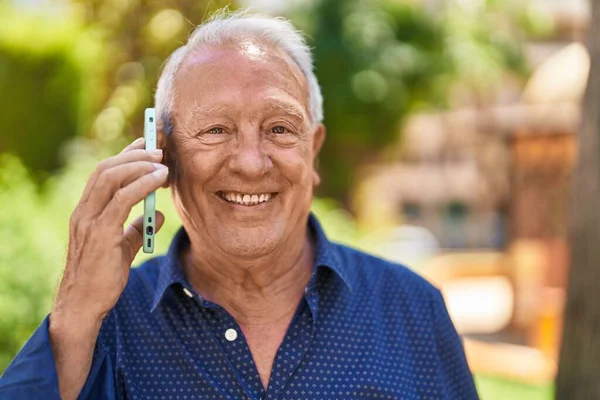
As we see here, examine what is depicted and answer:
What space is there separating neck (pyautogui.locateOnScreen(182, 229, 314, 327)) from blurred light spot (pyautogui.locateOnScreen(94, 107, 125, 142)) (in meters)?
7.86

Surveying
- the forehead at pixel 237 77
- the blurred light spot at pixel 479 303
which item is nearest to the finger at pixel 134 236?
the forehead at pixel 237 77

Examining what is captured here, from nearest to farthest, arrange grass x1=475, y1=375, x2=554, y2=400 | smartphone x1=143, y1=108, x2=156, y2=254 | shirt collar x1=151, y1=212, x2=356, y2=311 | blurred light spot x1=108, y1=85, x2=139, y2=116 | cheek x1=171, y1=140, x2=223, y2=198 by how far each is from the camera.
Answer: smartphone x1=143, y1=108, x2=156, y2=254 < cheek x1=171, y1=140, x2=223, y2=198 < shirt collar x1=151, y1=212, x2=356, y2=311 < grass x1=475, y1=375, x2=554, y2=400 < blurred light spot x1=108, y1=85, x2=139, y2=116

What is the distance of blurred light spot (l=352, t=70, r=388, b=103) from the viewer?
12148mm

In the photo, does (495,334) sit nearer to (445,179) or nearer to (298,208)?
(298,208)

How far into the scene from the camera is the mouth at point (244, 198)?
2201 millimetres

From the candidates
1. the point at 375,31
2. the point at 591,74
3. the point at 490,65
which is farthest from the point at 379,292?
the point at 490,65

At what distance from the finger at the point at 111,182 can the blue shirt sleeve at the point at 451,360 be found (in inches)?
40.1

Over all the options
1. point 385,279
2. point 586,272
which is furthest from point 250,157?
point 586,272

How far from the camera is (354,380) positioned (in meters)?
2.21

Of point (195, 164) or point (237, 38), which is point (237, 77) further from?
point (195, 164)

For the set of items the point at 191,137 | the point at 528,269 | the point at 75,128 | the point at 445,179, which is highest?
the point at 445,179

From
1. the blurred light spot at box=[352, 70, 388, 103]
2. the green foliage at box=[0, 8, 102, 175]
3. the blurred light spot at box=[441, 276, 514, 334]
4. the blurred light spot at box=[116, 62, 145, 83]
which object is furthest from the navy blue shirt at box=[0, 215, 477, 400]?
the blurred light spot at box=[352, 70, 388, 103]

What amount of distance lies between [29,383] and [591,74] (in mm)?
2432

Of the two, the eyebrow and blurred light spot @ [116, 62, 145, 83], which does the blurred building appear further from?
the eyebrow
